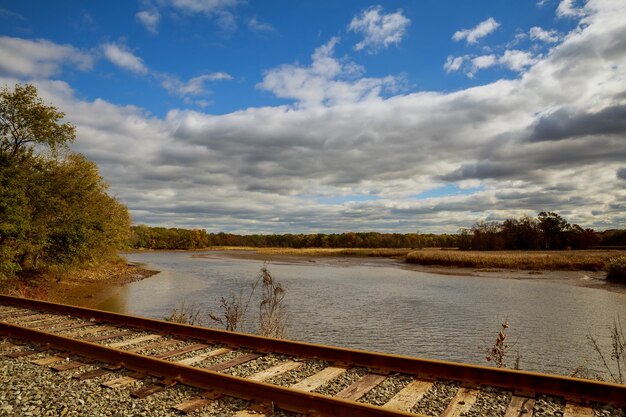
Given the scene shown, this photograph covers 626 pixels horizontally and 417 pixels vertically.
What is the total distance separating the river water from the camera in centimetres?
1305

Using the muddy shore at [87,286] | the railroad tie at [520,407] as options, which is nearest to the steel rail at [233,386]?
the railroad tie at [520,407]

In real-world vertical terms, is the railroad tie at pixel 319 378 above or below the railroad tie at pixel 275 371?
above

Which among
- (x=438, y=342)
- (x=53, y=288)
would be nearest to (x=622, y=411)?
(x=438, y=342)

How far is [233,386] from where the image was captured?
5.50 m

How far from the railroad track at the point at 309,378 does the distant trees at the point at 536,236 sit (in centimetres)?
9532

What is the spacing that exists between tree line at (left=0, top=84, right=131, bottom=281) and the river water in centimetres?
499

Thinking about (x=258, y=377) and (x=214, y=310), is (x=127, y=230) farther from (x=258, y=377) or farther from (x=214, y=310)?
(x=258, y=377)

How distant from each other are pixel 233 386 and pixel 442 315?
15.7 meters

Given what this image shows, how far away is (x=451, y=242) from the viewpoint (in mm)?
139375

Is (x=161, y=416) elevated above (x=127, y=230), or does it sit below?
below

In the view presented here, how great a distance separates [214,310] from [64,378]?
13.1 meters

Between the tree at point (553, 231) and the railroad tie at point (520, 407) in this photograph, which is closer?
the railroad tie at point (520, 407)

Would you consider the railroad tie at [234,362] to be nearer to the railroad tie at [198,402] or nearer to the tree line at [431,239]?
the railroad tie at [198,402]

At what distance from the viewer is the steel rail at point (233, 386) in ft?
14.8
